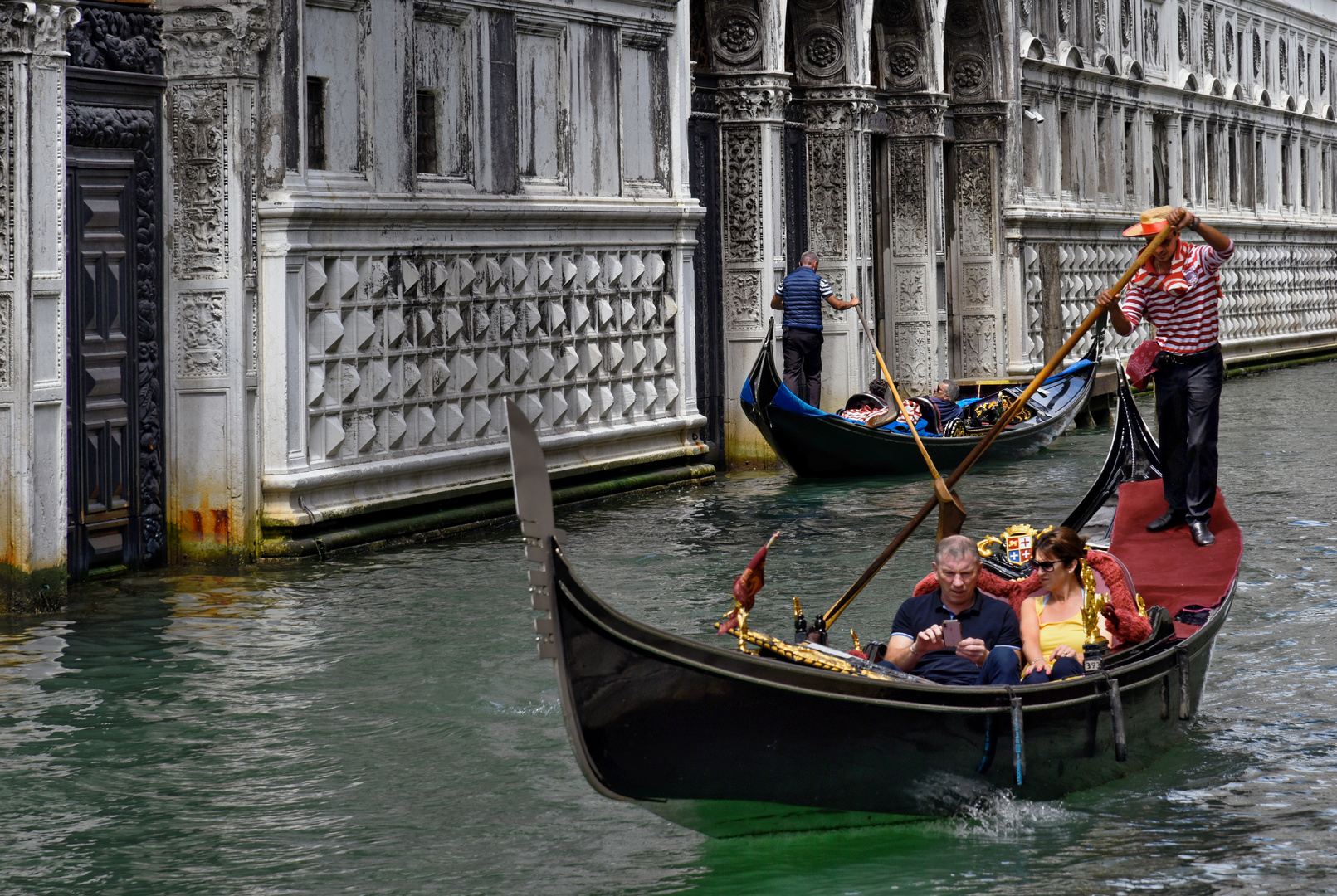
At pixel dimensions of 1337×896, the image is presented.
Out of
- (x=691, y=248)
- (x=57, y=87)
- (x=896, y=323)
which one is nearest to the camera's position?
(x=57, y=87)

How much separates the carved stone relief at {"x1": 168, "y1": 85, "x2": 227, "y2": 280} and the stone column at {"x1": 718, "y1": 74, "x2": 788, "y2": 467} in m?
5.09

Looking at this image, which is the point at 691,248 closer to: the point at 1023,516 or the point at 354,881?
the point at 1023,516

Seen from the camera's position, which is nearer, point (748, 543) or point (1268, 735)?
point (1268, 735)

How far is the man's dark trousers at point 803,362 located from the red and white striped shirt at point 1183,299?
18.1 ft

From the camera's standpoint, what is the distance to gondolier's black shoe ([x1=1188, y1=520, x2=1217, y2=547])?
23.9 ft

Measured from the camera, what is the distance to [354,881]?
4336 millimetres

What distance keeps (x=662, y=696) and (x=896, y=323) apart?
11999 mm

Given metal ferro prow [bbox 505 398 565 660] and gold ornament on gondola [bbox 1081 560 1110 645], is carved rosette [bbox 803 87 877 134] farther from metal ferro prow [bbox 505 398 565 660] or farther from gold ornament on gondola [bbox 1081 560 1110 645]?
metal ferro prow [bbox 505 398 565 660]

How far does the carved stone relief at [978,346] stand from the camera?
55.9 ft

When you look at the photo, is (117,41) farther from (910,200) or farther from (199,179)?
(910,200)

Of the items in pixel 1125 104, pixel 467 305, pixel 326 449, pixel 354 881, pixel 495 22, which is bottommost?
pixel 354 881

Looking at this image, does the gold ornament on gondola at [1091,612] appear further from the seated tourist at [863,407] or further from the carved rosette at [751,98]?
the carved rosette at [751,98]

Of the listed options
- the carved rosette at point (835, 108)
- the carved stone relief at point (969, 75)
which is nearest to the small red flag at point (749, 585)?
the carved rosette at point (835, 108)

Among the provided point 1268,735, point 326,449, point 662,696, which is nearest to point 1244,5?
point 326,449
